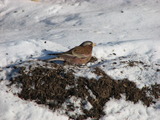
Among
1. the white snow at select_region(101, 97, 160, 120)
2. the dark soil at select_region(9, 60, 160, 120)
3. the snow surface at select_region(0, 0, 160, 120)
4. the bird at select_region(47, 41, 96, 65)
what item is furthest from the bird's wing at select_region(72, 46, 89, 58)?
the white snow at select_region(101, 97, 160, 120)

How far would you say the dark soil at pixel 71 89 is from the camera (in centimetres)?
506

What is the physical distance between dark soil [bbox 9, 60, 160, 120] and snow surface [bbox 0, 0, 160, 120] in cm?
13

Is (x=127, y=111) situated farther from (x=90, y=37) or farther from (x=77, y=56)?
(x=90, y=37)

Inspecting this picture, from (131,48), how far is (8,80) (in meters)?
2.77

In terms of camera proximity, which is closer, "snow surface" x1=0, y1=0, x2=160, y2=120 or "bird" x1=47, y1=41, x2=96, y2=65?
"snow surface" x1=0, y1=0, x2=160, y2=120

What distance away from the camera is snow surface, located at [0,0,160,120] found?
5141 millimetres

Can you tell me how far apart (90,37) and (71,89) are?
2575mm

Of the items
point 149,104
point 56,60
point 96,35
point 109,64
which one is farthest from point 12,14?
point 149,104

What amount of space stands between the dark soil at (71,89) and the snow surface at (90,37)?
0.13m

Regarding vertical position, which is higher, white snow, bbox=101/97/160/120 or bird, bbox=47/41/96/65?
bird, bbox=47/41/96/65

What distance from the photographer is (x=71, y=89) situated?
17.1 ft

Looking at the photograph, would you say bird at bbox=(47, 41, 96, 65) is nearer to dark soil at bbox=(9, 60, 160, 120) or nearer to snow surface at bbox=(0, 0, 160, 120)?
snow surface at bbox=(0, 0, 160, 120)

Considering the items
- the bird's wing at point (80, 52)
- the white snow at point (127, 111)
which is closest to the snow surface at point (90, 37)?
the white snow at point (127, 111)

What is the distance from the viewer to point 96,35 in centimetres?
772
